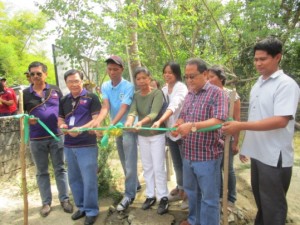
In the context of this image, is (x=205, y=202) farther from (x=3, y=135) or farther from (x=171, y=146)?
(x=3, y=135)

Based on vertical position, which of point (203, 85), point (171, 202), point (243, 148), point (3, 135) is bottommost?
point (171, 202)

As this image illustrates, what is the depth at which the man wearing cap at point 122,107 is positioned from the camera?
130 inches

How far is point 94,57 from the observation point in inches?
205

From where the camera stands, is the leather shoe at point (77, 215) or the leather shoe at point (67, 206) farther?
the leather shoe at point (67, 206)

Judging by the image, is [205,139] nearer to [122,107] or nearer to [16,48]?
[122,107]

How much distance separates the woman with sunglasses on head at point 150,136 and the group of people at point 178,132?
0.01m

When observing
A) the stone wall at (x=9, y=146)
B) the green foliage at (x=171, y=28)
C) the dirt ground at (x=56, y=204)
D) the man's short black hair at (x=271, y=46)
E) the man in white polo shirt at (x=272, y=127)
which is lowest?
the dirt ground at (x=56, y=204)

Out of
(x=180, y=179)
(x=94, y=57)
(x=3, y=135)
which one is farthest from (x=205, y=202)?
(x=3, y=135)

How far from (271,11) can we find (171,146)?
438 cm

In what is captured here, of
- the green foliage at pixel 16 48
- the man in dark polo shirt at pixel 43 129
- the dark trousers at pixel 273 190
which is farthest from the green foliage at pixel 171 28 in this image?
the green foliage at pixel 16 48

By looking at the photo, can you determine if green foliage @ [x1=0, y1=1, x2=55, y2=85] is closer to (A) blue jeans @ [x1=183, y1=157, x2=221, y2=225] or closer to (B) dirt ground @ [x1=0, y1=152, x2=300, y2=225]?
(B) dirt ground @ [x1=0, y1=152, x2=300, y2=225]

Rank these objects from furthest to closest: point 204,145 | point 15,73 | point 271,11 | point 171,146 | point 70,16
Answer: point 15,73
point 271,11
point 70,16
point 171,146
point 204,145

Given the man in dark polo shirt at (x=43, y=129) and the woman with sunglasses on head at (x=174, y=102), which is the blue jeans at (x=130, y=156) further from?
the man in dark polo shirt at (x=43, y=129)

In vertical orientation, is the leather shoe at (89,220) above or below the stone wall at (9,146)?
below
